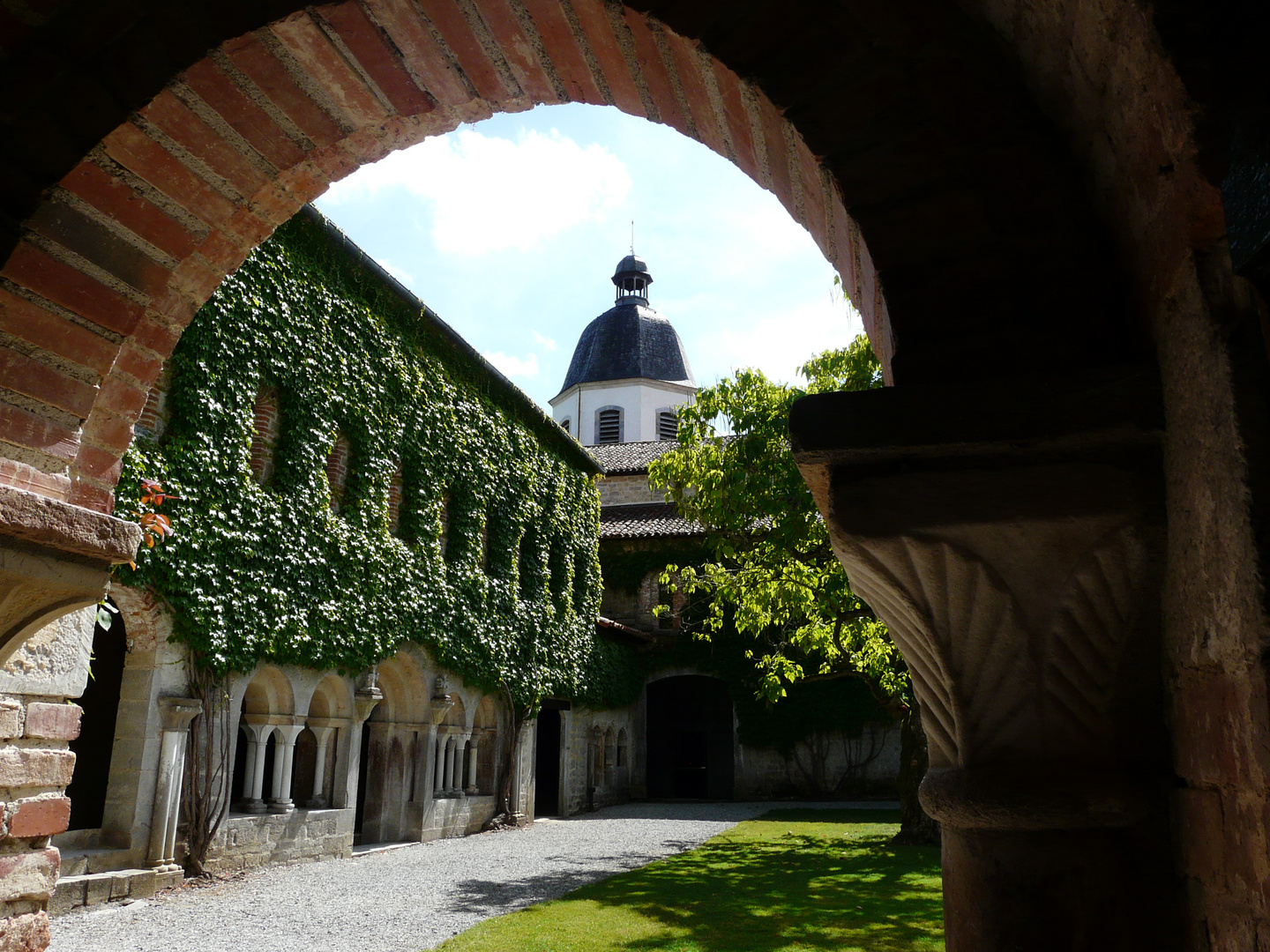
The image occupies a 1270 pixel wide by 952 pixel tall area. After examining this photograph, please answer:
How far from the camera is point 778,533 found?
960 cm

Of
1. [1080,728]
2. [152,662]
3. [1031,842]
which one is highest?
[152,662]

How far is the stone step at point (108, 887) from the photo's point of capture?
634cm

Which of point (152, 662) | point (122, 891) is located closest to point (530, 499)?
point (152, 662)

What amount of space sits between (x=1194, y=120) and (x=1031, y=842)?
96 cm

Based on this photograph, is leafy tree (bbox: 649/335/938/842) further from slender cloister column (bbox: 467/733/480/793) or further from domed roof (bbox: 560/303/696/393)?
domed roof (bbox: 560/303/696/393)

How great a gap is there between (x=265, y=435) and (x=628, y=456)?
15.4 metres

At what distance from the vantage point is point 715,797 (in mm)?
19641

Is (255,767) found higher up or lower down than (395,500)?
lower down

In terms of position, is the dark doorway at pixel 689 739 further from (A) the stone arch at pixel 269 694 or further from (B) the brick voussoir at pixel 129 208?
(B) the brick voussoir at pixel 129 208

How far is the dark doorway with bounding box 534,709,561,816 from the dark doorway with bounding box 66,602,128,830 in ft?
26.3

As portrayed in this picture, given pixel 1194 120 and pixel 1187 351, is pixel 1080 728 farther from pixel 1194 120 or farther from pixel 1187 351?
pixel 1194 120

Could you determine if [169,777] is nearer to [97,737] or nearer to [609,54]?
[97,737]

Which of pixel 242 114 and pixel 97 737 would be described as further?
pixel 97 737

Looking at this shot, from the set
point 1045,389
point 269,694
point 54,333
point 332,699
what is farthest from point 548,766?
point 1045,389
